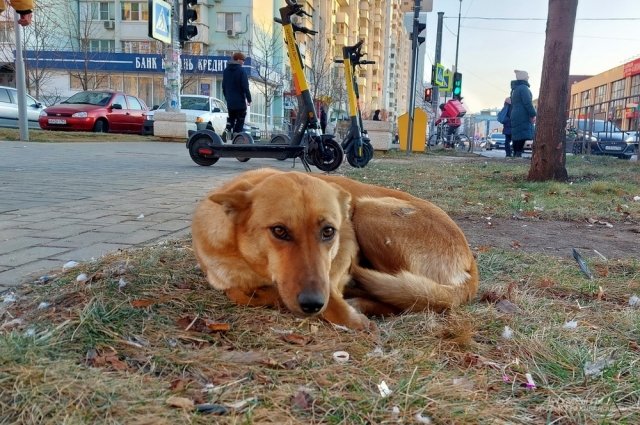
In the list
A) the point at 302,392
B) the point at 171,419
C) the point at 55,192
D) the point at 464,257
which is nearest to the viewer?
the point at 171,419

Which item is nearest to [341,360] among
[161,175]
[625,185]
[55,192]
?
[55,192]

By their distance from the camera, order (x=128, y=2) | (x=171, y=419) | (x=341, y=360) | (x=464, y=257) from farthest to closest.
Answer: (x=128, y=2) → (x=464, y=257) → (x=341, y=360) → (x=171, y=419)

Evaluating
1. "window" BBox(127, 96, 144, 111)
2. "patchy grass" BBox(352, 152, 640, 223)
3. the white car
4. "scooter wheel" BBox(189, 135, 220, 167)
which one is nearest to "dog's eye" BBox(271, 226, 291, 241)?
"patchy grass" BBox(352, 152, 640, 223)

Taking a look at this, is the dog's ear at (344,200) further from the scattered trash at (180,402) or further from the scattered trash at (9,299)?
the scattered trash at (9,299)

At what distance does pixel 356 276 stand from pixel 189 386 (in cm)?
119

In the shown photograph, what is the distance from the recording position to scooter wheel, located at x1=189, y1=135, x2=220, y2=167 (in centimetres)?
1013

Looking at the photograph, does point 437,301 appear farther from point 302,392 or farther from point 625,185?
point 625,185

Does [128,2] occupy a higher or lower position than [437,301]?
higher

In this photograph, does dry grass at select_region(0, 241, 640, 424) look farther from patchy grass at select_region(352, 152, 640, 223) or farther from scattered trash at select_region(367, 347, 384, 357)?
patchy grass at select_region(352, 152, 640, 223)

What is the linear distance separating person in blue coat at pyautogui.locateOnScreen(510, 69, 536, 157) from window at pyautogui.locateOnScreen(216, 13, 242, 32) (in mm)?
37020

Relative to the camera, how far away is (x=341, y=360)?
6.26 ft

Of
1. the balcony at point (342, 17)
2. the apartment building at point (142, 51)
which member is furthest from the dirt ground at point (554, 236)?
the balcony at point (342, 17)

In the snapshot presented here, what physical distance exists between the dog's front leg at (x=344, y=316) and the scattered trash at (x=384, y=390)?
561mm

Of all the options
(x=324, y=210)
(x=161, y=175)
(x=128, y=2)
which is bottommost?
(x=161, y=175)
